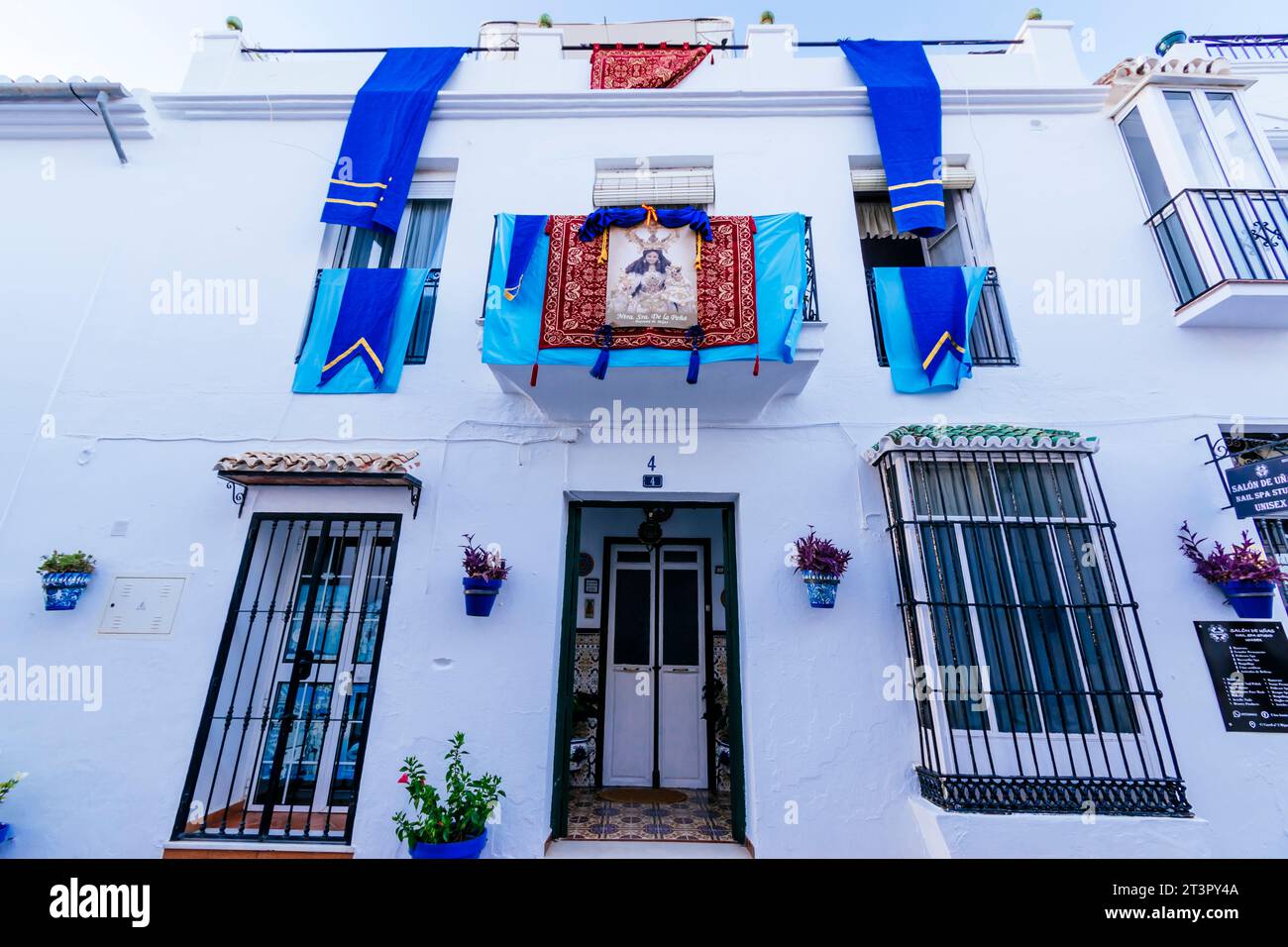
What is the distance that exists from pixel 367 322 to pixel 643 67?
155 inches

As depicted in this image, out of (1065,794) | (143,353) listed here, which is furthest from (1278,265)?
(143,353)

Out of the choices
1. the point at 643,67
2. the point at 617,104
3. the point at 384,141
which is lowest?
the point at 384,141

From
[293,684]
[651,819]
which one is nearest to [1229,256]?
[651,819]

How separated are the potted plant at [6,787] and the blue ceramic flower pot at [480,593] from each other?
10.2ft

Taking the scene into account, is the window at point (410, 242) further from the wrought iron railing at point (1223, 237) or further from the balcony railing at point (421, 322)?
the wrought iron railing at point (1223, 237)

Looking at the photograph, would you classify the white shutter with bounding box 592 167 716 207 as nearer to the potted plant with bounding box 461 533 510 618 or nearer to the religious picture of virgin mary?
the religious picture of virgin mary

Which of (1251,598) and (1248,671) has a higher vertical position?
(1251,598)

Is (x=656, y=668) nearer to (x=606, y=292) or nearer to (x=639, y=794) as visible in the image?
A: (x=639, y=794)

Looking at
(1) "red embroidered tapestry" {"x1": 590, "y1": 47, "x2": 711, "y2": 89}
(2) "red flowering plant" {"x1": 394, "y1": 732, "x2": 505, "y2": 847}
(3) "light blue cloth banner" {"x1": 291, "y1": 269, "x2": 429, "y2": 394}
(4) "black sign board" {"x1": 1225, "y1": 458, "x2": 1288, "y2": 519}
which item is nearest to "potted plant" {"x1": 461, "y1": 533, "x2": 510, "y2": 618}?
(2) "red flowering plant" {"x1": 394, "y1": 732, "x2": 505, "y2": 847}

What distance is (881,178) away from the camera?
17.6ft

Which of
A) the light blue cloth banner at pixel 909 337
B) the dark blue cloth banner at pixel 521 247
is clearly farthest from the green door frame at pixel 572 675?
the light blue cloth banner at pixel 909 337

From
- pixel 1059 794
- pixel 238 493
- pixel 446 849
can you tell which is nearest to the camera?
pixel 446 849

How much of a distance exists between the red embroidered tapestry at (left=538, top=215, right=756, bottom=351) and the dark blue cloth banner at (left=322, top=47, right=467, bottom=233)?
1.97 meters

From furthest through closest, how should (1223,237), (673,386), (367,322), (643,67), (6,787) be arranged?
1. (643,67)
2. (367,322)
3. (1223,237)
4. (673,386)
5. (6,787)
